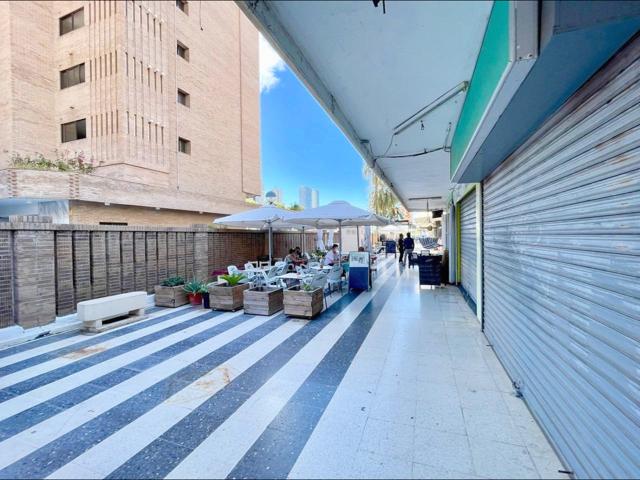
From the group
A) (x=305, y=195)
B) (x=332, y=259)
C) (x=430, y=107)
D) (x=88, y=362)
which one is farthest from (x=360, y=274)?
(x=305, y=195)

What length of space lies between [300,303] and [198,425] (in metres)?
3.22

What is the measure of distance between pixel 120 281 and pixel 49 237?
1.61 meters

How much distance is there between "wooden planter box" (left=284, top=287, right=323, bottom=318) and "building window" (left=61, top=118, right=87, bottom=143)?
14.6m

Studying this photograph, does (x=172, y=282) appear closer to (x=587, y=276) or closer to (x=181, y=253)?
(x=181, y=253)

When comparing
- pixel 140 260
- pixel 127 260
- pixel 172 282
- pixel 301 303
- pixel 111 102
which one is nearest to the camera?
pixel 301 303

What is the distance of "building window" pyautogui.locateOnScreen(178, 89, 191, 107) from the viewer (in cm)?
1605

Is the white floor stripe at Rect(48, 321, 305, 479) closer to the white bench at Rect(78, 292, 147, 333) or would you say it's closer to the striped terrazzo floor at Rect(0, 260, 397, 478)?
the striped terrazzo floor at Rect(0, 260, 397, 478)

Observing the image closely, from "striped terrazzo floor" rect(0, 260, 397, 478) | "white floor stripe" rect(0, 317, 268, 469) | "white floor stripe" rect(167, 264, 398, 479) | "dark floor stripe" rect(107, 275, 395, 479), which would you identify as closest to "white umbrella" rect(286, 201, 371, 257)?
"striped terrazzo floor" rect(0, 260, 397, 478)

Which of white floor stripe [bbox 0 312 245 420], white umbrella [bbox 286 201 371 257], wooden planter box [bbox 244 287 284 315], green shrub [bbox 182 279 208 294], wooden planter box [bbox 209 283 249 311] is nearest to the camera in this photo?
white floor stripe [bbox 0 312 245 420]

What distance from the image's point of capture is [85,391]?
3.12 meters

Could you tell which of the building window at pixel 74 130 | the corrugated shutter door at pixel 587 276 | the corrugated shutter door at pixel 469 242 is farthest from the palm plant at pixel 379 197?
the corrugated shutter door at pixel 587 276

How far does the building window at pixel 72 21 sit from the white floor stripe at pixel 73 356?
1700 cm

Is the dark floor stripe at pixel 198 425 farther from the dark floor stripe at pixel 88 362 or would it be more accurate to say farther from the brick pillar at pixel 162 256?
the brick pillar at pixel 162 256

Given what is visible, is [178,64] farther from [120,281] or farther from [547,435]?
[547,435]
